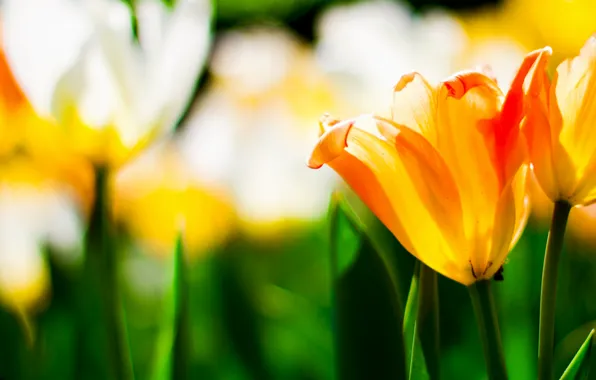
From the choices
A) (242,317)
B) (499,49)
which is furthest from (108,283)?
(499,49)

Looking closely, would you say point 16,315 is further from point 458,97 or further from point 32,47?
point 458,97

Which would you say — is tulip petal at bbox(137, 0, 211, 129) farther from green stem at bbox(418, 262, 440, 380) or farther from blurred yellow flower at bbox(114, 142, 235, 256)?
blurred yellow flower at bbox(114, 142, 235, 256)

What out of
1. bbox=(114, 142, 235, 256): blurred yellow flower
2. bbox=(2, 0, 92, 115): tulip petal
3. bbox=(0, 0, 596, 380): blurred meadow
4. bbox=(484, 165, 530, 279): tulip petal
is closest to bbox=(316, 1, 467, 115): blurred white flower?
bbox=(0, 0, 596, 380): blurred meadow

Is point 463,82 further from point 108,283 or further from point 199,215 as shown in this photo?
point 199,215

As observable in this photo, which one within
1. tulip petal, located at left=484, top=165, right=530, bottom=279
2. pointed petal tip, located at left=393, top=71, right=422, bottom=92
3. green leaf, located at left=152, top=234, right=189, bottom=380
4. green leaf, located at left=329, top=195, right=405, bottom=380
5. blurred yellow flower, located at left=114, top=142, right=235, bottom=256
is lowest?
blurred yellow flower, located at left=114, top=142, right=235, bottom=256

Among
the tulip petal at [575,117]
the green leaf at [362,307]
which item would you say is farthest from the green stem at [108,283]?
the tulip petal at [575,117]

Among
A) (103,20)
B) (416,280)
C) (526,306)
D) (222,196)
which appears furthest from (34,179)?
(416,280)
